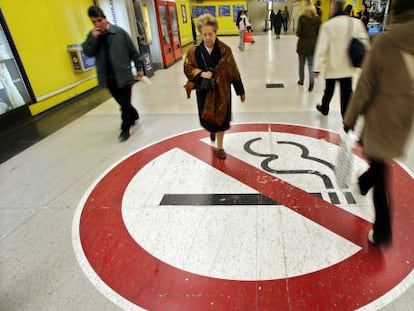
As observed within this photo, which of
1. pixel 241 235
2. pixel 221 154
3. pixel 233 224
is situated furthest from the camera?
pixel 221 154

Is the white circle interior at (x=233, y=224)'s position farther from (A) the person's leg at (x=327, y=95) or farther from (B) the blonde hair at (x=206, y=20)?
(B) the blonde hair at (x=206, y=20)

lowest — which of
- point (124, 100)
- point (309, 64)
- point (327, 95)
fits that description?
point (327, 95)

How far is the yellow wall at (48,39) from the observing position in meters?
4.51

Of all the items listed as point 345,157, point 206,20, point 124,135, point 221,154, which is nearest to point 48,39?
point 124,135

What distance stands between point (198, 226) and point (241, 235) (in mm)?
324

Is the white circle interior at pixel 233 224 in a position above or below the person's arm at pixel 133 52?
below

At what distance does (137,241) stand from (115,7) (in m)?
6.67

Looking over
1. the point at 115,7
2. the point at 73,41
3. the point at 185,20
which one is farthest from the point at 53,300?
the point at 185,20

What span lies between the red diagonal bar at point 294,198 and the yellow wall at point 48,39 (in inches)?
139

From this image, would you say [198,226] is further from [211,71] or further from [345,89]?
[345,89]

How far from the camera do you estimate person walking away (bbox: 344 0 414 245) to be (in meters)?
1.26

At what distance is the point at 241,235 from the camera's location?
195 centimetres

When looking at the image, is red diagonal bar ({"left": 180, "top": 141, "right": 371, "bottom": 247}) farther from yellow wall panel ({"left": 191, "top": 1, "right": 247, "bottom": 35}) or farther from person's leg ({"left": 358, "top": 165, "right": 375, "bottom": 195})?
yellow wall panel ({"left": 191, "top": 1, "right": 247, "bottom": 35})

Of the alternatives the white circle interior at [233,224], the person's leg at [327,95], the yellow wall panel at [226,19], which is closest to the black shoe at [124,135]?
the white circle interior at [233,224]
